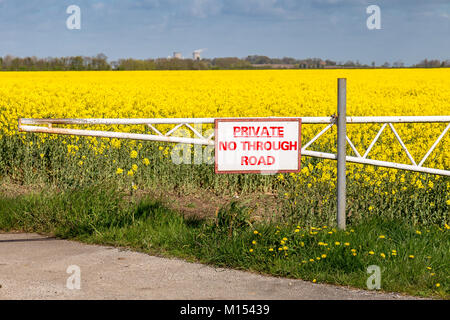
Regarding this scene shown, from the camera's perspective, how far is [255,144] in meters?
5.94

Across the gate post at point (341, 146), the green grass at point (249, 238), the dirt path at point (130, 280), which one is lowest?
the dirt path at point (130, 280)

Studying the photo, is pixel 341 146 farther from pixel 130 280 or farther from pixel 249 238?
pixel 130 280

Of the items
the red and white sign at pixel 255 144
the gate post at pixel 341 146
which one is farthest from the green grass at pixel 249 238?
the red and white sign at pixel 255 144

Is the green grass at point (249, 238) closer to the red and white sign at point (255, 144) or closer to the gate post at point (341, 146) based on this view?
the gate post at point (341, 146)

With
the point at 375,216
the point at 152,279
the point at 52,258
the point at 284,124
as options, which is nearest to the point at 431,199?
the point at 375,216

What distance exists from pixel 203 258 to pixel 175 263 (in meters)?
0.26

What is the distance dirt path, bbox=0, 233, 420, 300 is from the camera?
4738 mm

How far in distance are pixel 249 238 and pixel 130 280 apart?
4.08 ft

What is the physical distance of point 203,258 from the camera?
5617mm

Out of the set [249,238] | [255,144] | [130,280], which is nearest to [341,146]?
[255,144]

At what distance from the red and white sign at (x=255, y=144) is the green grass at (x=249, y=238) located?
44cm

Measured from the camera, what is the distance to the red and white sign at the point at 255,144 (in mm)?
5906

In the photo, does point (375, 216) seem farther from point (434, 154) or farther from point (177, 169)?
point (177, 169)

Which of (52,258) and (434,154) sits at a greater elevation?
(434,154)
